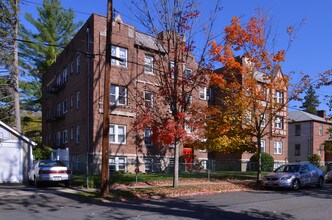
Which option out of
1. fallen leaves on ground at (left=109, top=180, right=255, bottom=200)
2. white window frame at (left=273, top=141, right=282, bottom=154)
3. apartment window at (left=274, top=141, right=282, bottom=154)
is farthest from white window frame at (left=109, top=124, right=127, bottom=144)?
apartment window at (left=274, top=141, right=282, bottom=154)

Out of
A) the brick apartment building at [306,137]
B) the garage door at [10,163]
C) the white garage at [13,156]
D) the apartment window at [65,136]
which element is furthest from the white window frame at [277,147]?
the garage door at [10,163]

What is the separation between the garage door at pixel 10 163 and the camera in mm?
23656

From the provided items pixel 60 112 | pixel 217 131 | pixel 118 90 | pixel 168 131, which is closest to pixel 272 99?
pixel 217 131

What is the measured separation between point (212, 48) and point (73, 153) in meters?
17.3

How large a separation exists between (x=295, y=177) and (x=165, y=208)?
9810mm

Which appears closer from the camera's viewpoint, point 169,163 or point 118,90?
point 118,90

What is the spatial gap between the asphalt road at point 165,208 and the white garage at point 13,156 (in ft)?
25.6

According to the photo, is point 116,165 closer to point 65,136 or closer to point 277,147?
point 65,136

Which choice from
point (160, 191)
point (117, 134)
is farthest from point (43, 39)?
point (160, 191)

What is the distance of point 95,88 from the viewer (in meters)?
28.5

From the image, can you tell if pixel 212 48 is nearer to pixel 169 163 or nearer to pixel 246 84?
pixel 246 84

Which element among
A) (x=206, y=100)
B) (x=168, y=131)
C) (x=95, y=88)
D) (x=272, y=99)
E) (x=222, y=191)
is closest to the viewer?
(x=168, y=131)

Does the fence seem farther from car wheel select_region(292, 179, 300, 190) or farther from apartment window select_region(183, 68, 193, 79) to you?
apartment window select_region(183, 68, 193, 79)

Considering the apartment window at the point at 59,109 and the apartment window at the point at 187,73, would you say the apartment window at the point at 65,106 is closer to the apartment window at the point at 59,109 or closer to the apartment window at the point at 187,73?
the apartment window at the point at 59,109
